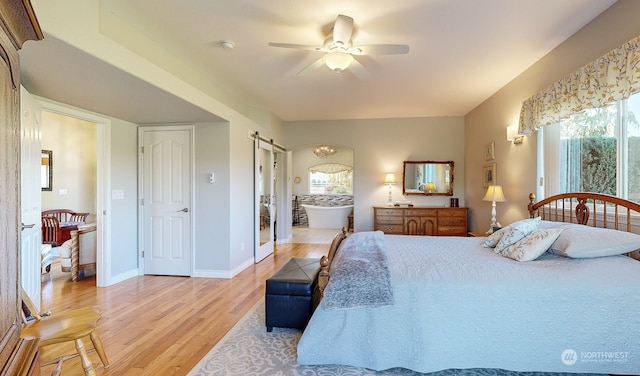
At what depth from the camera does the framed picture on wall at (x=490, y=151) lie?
469cm

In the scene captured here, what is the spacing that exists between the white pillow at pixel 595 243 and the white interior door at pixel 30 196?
13.5 ft

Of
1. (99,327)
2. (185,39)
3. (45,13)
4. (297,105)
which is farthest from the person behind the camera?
(297,105)

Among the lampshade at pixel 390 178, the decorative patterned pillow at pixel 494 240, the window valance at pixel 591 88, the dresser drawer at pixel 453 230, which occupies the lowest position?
the dresser drawer at pixel 453 230

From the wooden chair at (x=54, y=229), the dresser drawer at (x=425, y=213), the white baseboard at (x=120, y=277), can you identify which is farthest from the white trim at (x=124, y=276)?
the dresser drawer at (x=425, y=213)

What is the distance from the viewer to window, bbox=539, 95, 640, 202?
2.38 metres

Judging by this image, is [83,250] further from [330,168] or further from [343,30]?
[330,168]

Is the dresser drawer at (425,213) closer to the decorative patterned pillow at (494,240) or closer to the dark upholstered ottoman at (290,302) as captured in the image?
the decorative patterned pillow at (494,240)

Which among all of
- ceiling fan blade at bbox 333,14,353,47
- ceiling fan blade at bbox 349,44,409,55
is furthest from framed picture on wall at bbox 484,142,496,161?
ceiling fan blade at bbox 333,14,353,47

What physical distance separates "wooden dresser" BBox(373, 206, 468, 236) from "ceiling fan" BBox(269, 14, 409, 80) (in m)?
3.22

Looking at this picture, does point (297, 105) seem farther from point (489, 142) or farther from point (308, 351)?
point (308, 351)

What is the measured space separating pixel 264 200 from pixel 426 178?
3162 mm

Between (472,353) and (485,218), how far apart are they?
3.69m

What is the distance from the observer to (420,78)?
402 centimetres

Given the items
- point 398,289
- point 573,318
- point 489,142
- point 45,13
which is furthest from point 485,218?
point 45,13
